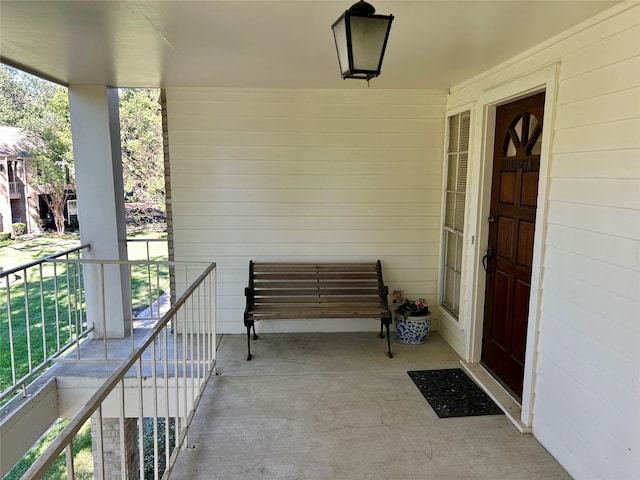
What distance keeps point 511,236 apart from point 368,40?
190 centimetres

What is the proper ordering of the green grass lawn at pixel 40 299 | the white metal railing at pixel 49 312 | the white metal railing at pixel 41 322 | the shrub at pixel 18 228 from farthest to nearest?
1. the shrub at pixel 18 228
2. the green grass lawn at pixel 40 299
3. the white metal railing at pixel 41 322
4. the white metal railing at pixel 49 312

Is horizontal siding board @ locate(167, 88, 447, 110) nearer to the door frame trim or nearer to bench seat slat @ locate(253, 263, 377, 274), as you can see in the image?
the door frame trim

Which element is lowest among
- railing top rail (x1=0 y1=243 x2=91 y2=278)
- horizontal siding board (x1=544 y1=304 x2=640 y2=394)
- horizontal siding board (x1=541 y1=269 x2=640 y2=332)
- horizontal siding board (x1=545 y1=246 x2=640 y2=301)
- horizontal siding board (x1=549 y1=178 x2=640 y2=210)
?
horizontal siding board (x1=544 y1=304 x2=640 y2=394)

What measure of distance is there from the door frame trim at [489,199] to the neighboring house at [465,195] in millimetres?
13

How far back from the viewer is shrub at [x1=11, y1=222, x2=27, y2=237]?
10.5 m

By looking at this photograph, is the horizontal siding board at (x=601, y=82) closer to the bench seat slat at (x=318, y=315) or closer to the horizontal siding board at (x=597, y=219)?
the horizontal siding board at (x=597, y=219)

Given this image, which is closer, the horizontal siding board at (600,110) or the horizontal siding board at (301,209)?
the horizontal siding board at (600,110)

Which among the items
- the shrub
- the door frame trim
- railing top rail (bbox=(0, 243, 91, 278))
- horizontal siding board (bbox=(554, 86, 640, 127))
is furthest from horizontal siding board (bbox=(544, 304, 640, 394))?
the shrub

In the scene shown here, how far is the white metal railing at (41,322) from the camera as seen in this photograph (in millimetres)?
3467

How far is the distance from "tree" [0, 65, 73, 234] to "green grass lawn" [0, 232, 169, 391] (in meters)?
1.68

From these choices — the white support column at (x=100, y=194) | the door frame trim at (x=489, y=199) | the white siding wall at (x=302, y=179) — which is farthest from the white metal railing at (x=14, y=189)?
the door frame trim at (x=489, y=199)

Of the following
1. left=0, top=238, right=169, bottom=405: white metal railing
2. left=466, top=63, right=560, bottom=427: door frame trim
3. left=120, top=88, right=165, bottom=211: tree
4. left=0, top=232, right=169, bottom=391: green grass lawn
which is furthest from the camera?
left=120, top=88, right=165, bottom=211: tree

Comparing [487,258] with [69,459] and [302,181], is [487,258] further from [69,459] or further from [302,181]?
[69,459]

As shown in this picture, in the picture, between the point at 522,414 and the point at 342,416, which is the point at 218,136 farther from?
the point at 522,414
